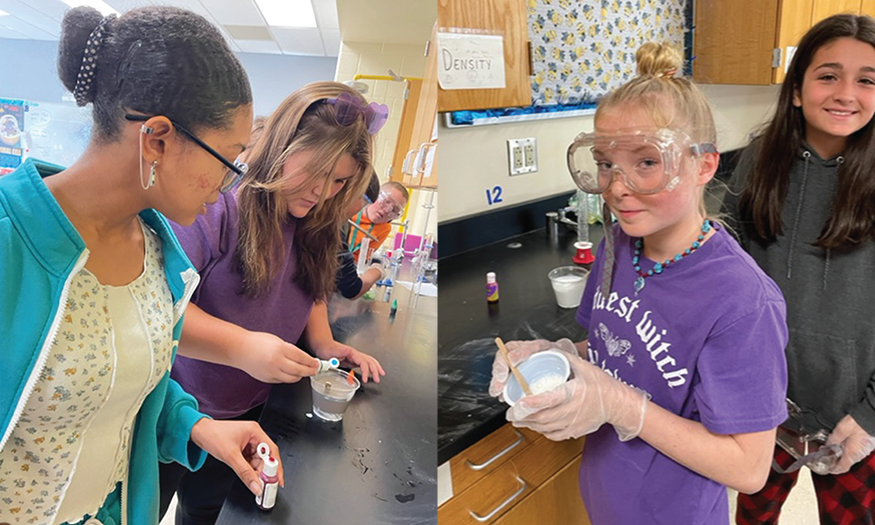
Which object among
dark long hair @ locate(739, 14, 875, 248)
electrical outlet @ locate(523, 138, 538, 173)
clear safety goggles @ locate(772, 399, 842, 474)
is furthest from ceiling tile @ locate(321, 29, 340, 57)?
electrical outlet @ locate(523, 138, 538, 173)

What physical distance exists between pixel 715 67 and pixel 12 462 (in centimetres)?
286

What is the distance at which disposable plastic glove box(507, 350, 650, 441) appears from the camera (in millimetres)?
913

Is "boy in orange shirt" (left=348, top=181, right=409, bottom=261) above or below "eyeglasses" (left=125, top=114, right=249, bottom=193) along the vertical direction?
below

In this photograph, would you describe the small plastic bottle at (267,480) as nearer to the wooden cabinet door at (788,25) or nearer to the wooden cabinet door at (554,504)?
the wooden cabinet door at (554,504)

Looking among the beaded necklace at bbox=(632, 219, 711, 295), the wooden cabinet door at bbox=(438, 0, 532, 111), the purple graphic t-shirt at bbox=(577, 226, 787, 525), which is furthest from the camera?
the wooden cabinet door at bbox=(438, 0, 532, 111)

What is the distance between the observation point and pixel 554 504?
130 cm

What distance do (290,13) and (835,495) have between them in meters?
1.53

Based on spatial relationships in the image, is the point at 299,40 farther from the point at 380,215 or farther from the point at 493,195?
the point at 493,195

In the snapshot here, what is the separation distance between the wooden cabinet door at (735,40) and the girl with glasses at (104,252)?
Answer: 2518 millimetres

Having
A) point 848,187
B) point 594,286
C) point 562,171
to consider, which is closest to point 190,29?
point 594,286

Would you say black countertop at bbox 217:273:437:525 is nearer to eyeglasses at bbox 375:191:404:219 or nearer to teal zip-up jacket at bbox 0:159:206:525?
eyeglasses at bbox 375:191:404:219

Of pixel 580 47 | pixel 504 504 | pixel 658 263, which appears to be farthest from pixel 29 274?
pixel 580 47

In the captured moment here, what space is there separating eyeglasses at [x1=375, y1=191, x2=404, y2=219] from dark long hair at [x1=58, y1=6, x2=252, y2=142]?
0.84ft

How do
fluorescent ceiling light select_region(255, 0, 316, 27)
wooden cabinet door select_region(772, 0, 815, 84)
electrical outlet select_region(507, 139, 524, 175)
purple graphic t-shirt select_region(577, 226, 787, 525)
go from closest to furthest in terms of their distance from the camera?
fluorescent ceiling light select_region(255, 0, 316, 27)
purple graphic t-shirt select_region(577, 226, 787, 525)
electrical outlet select_region(507, 139, 524, 175)
wooden cabinet door select_region(772, 0, 815, 84)
